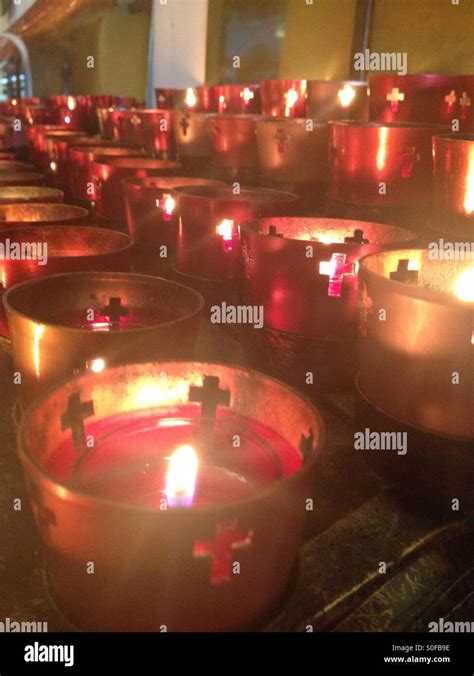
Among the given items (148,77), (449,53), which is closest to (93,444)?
(449,53)

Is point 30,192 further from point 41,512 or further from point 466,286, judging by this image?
point 41,512

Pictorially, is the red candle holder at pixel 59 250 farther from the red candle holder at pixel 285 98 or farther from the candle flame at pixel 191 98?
the candle flame at pixel 191 98

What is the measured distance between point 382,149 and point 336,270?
25.1 inches

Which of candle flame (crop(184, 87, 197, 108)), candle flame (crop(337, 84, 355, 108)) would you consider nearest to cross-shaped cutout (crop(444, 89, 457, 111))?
candle flame (crop(337, 84, 355, 108))

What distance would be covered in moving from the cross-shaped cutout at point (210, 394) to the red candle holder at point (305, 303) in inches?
19.7

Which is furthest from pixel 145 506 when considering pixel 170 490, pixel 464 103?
pixel 464 103

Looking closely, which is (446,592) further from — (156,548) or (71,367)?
(71,367)

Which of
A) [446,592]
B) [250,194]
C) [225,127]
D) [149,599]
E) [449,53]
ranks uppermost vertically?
[449,53]

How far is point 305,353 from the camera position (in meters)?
1.76

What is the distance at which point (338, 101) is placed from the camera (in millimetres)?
2752

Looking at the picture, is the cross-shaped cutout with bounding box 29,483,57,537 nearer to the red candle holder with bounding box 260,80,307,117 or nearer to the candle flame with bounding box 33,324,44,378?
the candle flame with bounding box 33,324,44,378

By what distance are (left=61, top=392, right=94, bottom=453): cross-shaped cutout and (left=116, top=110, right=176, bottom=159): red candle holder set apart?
2.64 metres

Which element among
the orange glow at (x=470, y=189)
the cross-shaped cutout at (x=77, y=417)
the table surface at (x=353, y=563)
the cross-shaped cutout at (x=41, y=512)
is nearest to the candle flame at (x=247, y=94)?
the orange glow at (x=470, y=189)
